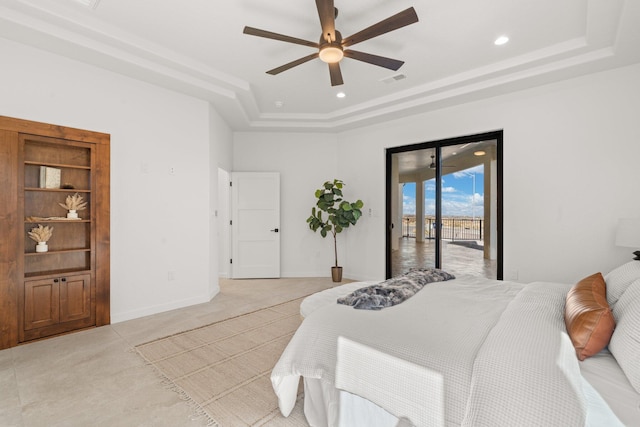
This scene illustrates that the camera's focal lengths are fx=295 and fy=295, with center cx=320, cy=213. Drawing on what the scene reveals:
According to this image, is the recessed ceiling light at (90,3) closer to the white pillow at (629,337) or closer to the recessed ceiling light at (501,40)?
the recessed ceiling light at (501,40)

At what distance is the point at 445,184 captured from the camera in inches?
188

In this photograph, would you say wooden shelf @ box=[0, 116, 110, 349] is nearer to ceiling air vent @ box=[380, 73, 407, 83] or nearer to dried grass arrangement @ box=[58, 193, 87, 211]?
dried grass arrangement @ box=[58, 193, 87, 211]

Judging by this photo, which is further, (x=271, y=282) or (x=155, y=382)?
(x=271, y=282)

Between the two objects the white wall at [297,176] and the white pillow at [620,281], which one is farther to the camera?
the white wall at [297,176]

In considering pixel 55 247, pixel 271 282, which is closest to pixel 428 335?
pixel 55 247

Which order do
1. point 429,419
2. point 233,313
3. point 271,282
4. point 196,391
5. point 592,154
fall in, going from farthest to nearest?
1. point 271,282
2. point 233,313
3. point 592,154
4. point 196,391
5. point 429,419

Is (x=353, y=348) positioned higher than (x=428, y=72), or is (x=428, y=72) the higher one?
(x=428, y=72)

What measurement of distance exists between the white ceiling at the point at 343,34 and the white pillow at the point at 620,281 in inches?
84.2

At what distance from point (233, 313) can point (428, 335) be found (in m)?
2.85

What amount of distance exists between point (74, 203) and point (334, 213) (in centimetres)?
361

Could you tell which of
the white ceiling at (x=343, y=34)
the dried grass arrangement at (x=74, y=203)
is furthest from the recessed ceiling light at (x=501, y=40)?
the dried grass arrangement at (x=74, y=203)

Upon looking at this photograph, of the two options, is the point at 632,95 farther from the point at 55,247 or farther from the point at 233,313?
the point at 55,247

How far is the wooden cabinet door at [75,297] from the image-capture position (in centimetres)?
305

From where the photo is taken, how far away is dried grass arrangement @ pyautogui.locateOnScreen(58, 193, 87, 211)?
313 centimetres
